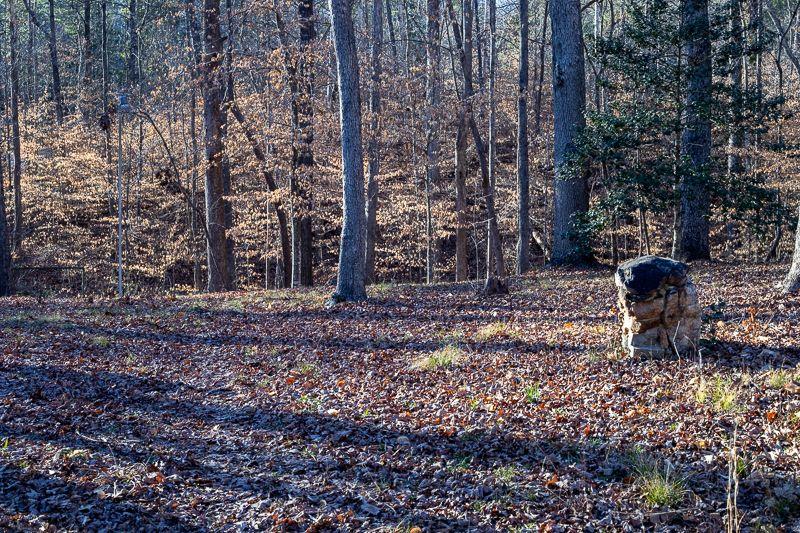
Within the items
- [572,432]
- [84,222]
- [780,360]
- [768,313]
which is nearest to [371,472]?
[572,432]

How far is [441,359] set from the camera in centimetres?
754

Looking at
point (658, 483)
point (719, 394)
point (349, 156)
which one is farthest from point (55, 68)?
point (658, 483)

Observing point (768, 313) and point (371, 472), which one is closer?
point (371, 472)

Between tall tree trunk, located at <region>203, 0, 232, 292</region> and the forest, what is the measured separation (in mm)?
A: 105

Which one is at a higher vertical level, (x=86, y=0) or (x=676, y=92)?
(x=86, y=0)

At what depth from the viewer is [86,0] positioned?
87.7 feet

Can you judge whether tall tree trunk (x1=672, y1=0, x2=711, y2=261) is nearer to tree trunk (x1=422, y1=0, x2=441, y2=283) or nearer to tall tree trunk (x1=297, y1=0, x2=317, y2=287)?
tree trunk (x1=422, y1=0, x2=441, y2=283)

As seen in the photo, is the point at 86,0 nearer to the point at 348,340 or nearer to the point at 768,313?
the point at 348,340

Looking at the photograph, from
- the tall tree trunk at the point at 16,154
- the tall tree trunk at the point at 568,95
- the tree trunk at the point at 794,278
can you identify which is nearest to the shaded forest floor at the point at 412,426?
the tree trunk at the point at 794,278

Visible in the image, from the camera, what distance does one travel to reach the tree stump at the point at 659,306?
6348 millimetres

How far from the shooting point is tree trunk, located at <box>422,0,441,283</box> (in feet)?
59.1

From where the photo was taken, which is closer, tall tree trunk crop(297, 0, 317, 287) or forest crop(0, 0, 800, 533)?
forest crop(0, 0, 800, 533)

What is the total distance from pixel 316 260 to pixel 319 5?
1242 centimetres

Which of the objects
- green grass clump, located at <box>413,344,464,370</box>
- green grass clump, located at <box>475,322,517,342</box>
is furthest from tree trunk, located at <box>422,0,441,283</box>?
green grass clump, located at <box>413,344,464,370</box>
